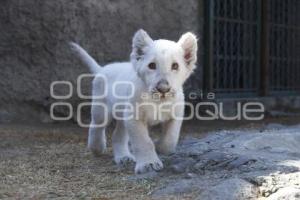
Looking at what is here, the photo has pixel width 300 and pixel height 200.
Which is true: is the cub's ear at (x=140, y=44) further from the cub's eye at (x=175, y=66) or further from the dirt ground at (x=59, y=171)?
the dirt ground at (x=59, y=171)

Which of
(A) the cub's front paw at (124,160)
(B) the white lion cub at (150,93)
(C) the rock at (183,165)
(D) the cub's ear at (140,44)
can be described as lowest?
(A) the cub's front paw at (124,160)

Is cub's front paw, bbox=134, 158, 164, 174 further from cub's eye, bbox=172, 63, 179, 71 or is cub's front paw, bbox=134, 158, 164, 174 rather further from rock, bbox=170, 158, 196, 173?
cub's eye, bbox=172, 63, 179, 71

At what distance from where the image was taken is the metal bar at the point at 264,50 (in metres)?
10.1

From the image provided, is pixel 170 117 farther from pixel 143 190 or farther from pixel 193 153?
pixel 143 190

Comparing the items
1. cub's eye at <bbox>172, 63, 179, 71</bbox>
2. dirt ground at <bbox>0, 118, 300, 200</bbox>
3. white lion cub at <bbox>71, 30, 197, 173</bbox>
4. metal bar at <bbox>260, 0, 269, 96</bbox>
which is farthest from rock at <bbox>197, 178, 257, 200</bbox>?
metal bar at <bbox>260, 0, 269, 96</bbox>

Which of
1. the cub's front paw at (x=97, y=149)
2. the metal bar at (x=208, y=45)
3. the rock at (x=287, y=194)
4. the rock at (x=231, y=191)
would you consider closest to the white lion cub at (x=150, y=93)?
the cub's front paw at (x=97, y=149)

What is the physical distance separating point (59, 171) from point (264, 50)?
5852 millimetres

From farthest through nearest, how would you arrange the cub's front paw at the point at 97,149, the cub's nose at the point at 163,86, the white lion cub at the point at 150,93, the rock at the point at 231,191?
the cub's front paw at the point at 97,149 < the white lion cub at the point at 150,93 < the cub's nose at the point at 163,86 < the rock at the point at 231,191

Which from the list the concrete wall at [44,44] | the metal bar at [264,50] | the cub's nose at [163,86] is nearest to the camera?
the cub's nose at [163,86]

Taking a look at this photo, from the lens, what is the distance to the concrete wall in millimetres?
7828

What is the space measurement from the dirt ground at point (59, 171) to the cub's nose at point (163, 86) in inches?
24.1

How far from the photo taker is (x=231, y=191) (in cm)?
384

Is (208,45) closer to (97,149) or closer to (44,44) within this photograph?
(44,44)

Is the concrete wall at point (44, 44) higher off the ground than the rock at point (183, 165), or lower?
higher
